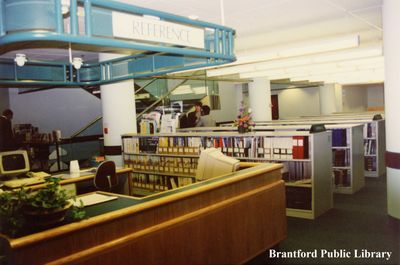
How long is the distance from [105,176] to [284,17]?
14.7 ft

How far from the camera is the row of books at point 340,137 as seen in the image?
280 inches

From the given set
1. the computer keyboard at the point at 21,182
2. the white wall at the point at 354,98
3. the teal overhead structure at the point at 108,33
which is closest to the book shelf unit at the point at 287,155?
the teal overhead structure at the point at 108,33

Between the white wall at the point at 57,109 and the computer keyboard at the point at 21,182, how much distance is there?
7682 millimetres

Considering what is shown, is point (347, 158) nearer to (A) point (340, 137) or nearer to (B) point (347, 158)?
(B) point (347, 158)

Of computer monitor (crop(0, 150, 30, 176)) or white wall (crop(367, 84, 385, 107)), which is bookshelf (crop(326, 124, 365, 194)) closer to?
computer monitor (crop(0, 150, 30, 176))

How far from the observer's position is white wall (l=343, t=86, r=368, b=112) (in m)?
23.6

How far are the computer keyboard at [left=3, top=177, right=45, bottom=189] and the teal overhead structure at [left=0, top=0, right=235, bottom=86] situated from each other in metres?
1.27

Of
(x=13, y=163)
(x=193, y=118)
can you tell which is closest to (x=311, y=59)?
(x=193, y=118)

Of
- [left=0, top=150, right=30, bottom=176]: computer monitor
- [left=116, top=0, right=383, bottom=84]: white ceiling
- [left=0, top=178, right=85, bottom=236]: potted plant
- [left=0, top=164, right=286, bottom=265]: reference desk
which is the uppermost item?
[left=116, top=0, right=383, bottom=84]: white ceiling

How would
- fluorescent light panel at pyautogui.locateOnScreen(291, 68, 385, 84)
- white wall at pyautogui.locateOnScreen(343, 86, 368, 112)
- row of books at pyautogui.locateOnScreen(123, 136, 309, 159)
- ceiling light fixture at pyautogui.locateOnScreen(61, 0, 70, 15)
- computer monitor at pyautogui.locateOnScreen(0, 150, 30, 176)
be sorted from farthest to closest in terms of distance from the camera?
white wall at pyautogui.locateOnScreen(343, 86, 368, 112) < fluorescent light panel at pyautogui.locateOnScreen(291, 68, 385, 84) < row of books at pyautogui.locateOnScreen(123, 136, 309, 159) < computer monitor at pyautogui.locateOnScreen(0, 150, 30, 176) < ceiling light fixture at pyautogui.locateOnScreen(61, 0, 70, 15)

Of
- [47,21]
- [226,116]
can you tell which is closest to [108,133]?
[47,21]

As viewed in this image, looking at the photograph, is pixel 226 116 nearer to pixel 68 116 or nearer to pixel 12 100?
pixel 68 116

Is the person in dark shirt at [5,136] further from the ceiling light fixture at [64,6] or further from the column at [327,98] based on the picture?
the column at [327,98]

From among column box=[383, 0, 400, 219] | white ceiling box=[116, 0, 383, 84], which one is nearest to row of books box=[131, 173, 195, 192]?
white ceiling box=[116, 0, 383, 84]
